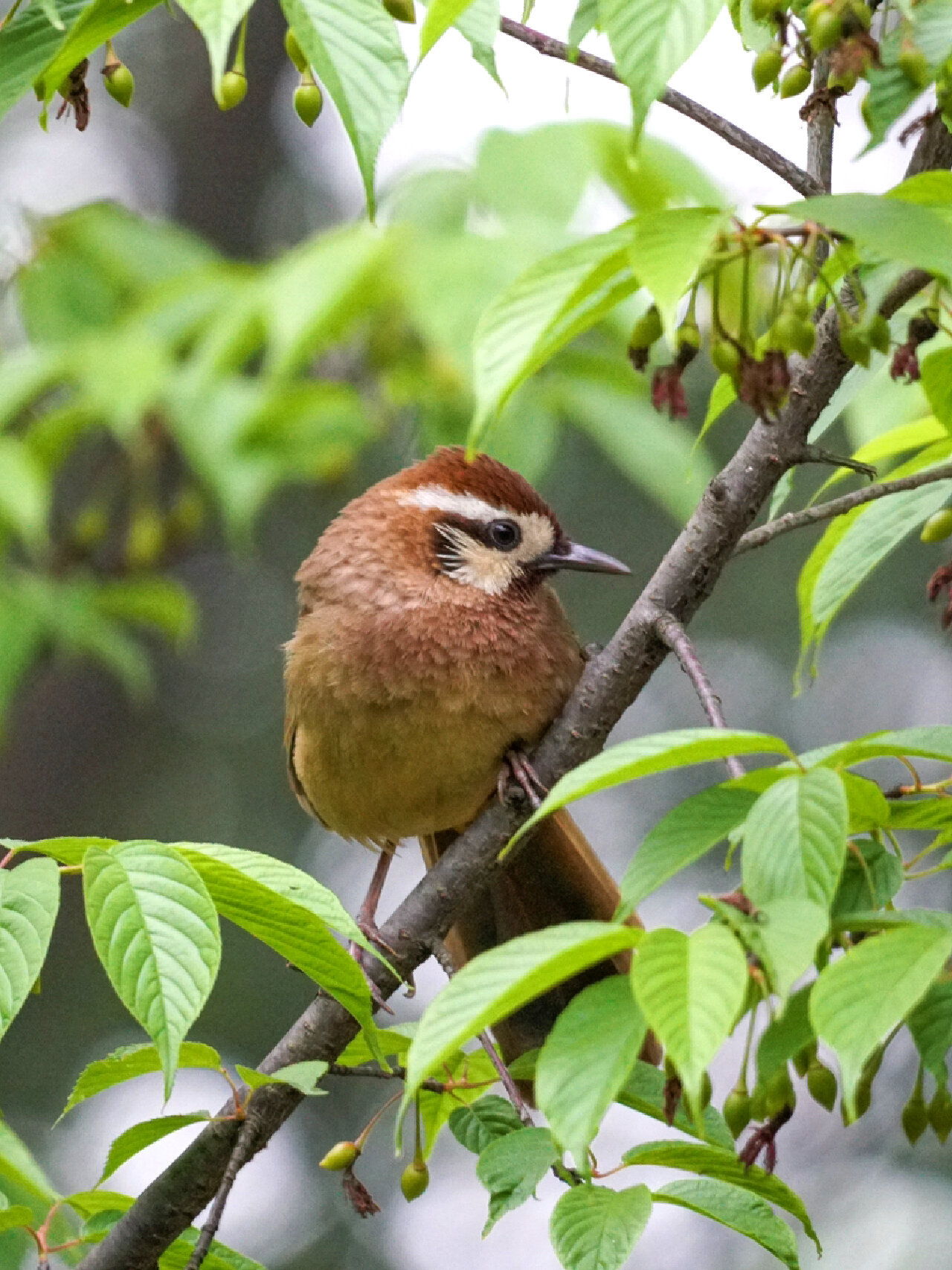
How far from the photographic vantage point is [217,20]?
1.52 metres

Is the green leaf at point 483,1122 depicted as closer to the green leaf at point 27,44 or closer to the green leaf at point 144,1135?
the green leaf at point 144,1135

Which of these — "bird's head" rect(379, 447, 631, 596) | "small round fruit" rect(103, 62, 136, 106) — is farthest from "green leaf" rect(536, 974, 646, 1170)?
"bird's head" rect(379, 447, 631, 596)

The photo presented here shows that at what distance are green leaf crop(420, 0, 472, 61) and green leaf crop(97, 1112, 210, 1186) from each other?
137 centimetres

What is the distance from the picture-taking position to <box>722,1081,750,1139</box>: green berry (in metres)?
1.65

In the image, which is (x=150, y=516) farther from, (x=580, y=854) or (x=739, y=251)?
(x=739, y=251)

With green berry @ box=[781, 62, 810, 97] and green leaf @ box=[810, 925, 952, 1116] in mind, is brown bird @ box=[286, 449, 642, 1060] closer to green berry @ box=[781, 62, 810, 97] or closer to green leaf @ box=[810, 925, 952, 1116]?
green berry @ box=[781, 62, 810, 97]

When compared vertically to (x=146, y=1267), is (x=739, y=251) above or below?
above

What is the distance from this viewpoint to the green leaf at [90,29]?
5.75 ft

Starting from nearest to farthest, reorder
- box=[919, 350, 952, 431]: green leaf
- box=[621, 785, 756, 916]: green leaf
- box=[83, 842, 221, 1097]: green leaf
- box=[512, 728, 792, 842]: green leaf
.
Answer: box=[512, 728, 792, 842]: green leaf < box=[621, 785, 756, 916]: green leaf < box=[83, 842, 221, 1097]: green leaf < box=[919, 350, 952, 431]: green leaf

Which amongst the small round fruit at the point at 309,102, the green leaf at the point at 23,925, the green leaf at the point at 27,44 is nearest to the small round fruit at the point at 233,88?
the small round fruit at the point at 309,102

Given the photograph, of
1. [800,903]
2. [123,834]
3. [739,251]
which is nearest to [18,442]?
[739,251]

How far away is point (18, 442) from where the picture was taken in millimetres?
3854

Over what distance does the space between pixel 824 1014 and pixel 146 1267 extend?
1339mm

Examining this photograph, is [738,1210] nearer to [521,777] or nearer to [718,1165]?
[718,1165]
